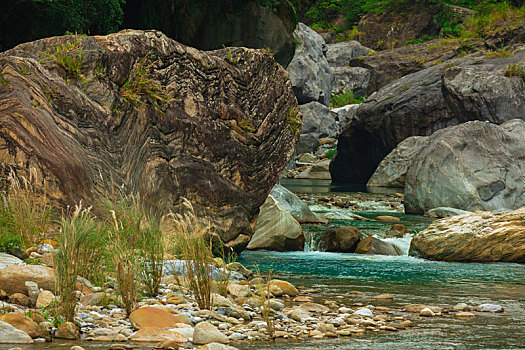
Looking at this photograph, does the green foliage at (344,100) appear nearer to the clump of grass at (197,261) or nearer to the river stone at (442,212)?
the river stone at (442,212)

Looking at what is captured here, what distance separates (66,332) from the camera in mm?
4891

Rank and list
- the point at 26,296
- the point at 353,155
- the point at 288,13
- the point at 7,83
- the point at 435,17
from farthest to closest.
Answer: the point at 435,17 < the point at 353,155 < the point at 288,13 < the point at 7,83 < the point at 26,296

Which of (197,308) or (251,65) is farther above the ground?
→ (251,65)

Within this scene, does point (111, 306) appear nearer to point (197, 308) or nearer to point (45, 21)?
point (197, 308)

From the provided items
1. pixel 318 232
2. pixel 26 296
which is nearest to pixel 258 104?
pixel 318 232

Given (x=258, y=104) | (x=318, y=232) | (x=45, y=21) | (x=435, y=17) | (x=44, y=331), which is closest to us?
(x=44, y=331)

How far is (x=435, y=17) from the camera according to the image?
58.3 m

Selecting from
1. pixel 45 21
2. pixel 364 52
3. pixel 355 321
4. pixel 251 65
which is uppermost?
pixel 364 52

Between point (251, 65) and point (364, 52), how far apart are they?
4836 centimetres

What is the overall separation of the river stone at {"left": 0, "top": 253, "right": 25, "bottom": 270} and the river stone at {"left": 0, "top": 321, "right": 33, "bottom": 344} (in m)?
1.57

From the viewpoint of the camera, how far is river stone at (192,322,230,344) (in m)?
4.95

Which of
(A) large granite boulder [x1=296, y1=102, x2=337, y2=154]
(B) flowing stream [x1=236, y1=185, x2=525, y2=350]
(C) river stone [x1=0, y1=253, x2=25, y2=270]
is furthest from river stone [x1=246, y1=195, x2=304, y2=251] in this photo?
(A) large granite boulder [x1=296, y1=102, x2=337, y2=154]

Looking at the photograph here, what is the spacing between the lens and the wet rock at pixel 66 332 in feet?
16.0

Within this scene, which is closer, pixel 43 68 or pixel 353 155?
pixel 43 68
